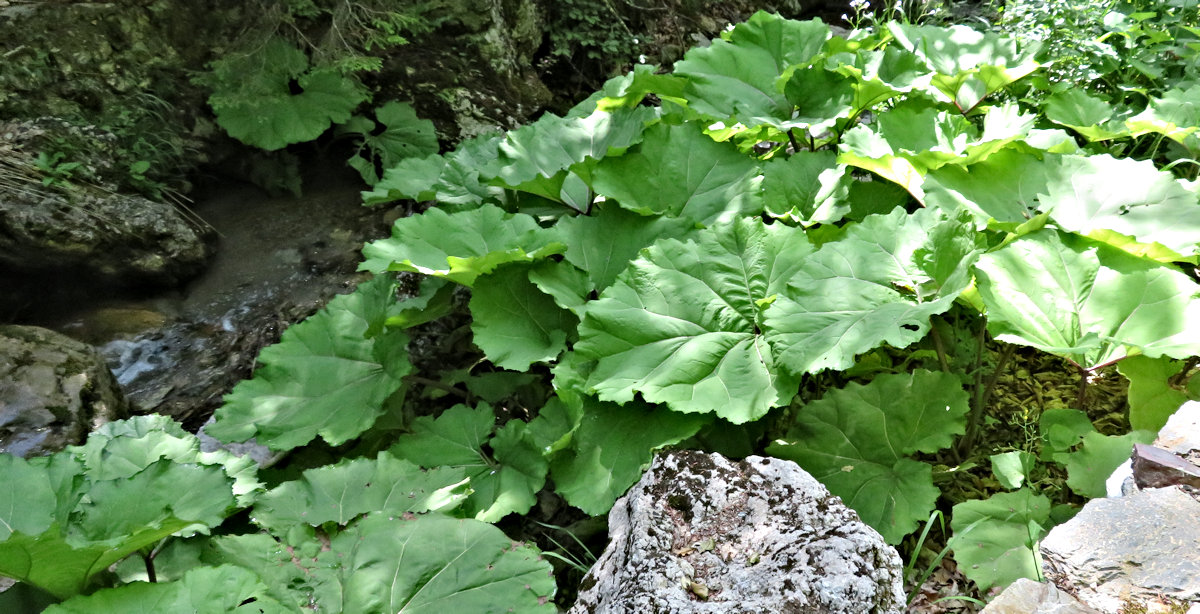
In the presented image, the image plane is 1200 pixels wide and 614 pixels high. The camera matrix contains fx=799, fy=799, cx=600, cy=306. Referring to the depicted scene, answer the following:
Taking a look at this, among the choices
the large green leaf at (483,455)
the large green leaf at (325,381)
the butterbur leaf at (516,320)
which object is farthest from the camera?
the large green leaf at (325,381)

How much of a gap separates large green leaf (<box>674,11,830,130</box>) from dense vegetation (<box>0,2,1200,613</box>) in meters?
0.03

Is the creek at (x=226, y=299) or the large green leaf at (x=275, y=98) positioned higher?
the large green leaf at (x=275, y=98)

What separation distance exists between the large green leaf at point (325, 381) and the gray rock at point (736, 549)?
1.06m

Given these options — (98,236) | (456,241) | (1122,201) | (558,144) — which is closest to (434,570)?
(456,241)

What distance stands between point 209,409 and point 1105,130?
11.4ft

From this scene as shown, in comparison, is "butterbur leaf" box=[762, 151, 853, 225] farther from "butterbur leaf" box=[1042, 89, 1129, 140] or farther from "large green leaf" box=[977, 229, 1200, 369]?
"butterbur leaf" box=[1042, 89, 1129, 140]

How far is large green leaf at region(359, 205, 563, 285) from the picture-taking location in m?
2.44

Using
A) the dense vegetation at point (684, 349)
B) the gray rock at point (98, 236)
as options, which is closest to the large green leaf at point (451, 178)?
the dense vegetation at point (684, 349)

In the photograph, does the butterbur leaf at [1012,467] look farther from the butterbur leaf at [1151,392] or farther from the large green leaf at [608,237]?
the large green leaf at [608,237]

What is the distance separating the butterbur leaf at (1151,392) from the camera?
6.83ft

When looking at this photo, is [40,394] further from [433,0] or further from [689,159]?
[433,0]

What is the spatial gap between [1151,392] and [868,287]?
0.78 meters

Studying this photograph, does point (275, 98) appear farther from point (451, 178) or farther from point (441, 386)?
point (441, 386)

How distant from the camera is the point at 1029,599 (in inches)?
62.8
